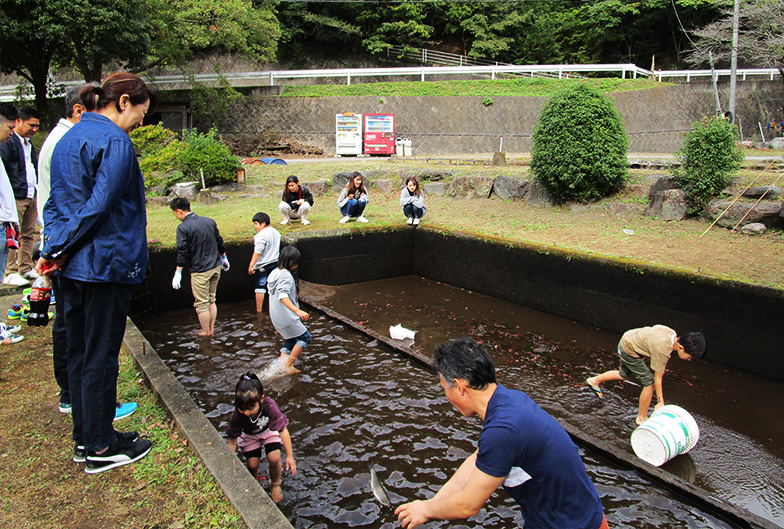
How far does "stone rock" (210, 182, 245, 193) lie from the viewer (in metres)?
14.3

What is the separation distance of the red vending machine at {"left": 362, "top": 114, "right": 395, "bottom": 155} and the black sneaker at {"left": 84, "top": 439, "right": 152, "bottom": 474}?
20.4 meters

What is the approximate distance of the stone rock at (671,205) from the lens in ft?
32.1

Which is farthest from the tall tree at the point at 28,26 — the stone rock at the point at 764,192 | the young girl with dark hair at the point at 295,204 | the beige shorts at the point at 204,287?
the stone rock at the point at 764,192

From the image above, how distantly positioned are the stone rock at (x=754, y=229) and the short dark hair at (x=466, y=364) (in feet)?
28.6

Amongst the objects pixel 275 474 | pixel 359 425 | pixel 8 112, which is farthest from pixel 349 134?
pixel 275 474

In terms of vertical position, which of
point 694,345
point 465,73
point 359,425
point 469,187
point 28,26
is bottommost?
point 359,425

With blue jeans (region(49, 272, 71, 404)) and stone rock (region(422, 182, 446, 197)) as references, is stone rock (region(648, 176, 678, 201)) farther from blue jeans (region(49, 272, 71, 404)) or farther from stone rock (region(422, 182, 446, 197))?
blue jeans (region(49, 272, 71, 404))

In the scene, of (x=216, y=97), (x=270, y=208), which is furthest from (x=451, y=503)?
(x=216, y=97)

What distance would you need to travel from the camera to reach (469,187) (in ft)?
45.1

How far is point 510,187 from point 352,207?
4.17m

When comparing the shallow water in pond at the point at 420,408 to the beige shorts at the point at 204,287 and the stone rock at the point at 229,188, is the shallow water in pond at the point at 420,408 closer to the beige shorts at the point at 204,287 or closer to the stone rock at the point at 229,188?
the beige shorts at the point at 204,287

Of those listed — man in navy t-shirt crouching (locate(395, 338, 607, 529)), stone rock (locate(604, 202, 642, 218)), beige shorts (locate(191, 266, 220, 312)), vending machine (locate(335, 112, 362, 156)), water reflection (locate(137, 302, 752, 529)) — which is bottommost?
water reflection (locate(137, 302, 752, 529))

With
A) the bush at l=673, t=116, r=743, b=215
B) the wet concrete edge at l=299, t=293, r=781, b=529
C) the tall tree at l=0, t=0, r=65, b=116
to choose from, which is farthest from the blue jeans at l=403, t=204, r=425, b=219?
the tall tree at l=0, t=0, r=65, b=116

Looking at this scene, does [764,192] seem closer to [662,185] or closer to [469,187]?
[662,185]
